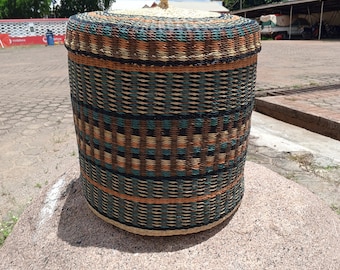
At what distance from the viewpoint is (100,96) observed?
1.63m

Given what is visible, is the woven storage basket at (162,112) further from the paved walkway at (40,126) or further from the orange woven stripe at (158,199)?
the paved walkway at (40,126)

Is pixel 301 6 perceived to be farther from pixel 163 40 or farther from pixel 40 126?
pixel 163 40

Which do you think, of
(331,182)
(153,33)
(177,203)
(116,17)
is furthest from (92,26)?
(331,182)

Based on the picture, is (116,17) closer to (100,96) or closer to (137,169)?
(100,96)

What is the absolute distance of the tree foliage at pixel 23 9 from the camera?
30.0 meters

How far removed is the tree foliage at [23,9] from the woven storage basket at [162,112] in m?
32.5

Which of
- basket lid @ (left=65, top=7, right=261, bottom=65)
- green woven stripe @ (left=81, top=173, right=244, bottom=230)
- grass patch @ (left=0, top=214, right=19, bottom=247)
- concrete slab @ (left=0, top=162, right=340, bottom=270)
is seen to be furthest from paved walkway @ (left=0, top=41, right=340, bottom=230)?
basket lid @ (left=65, top=7, right=261, bottom=65)

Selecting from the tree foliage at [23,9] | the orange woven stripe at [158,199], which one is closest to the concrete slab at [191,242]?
the orange woven stripe at [158,199]

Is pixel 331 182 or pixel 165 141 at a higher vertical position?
→ pixel 165 141

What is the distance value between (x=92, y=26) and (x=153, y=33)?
286 millimetres

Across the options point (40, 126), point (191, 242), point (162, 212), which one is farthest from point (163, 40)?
point (40, 126)

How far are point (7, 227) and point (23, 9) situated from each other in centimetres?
3262

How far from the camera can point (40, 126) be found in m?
4.44

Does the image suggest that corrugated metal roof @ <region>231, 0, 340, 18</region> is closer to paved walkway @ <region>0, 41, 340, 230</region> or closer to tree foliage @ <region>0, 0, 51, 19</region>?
paved walkway @ <region>0, 41, 340, 230</region>
